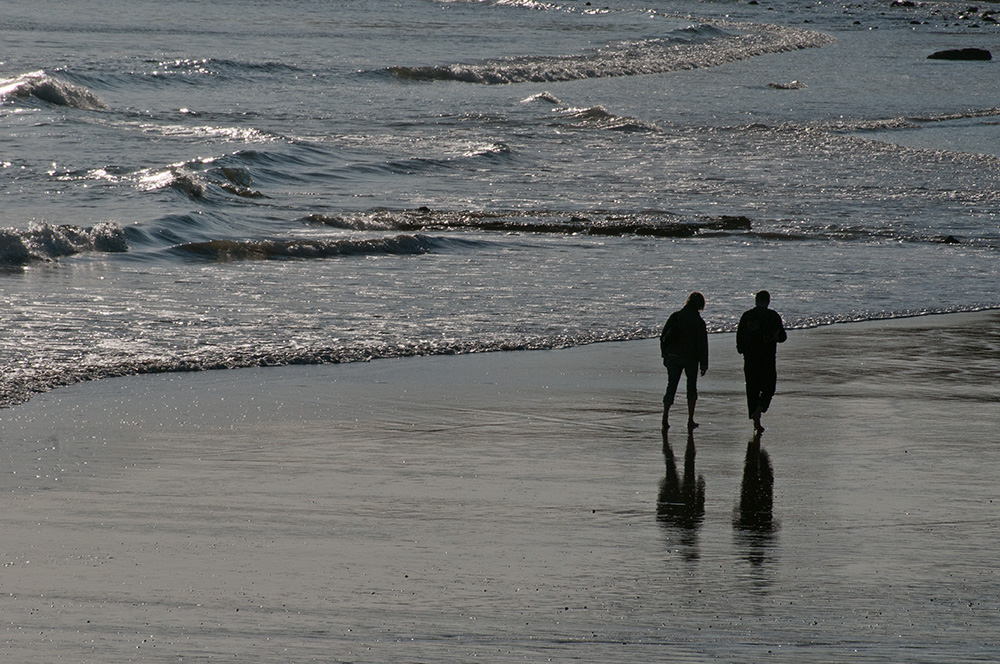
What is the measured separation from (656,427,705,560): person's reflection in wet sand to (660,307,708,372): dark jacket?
1061 millimetres

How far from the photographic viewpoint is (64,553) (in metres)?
6.52

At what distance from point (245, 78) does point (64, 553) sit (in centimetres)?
3828

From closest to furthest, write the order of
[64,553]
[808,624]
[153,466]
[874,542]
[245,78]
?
[808,624]
[64,553]
[874,542]
[153,466]
[245,78]

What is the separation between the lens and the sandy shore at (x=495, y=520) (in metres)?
5.68

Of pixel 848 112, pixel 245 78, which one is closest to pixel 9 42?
pixel 245 78

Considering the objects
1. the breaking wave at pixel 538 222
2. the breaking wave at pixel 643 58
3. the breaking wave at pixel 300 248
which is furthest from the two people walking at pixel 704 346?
the breaking wave at pixel 643 58

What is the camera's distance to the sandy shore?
5684mm

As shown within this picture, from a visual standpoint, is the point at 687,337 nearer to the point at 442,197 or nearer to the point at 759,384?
the point at 759,384

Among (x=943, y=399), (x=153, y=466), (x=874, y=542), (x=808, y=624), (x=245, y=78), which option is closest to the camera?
(x=808, y=624)

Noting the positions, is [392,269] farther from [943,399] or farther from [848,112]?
[848,112]

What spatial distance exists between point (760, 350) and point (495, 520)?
3395 mm

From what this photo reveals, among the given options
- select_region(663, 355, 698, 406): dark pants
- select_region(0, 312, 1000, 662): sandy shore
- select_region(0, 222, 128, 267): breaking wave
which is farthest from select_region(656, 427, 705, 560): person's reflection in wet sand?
select_region(0, 222, 128, 267): breaking wave

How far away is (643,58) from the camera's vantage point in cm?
5769

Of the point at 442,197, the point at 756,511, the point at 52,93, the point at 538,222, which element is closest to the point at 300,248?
the point at 538,222
